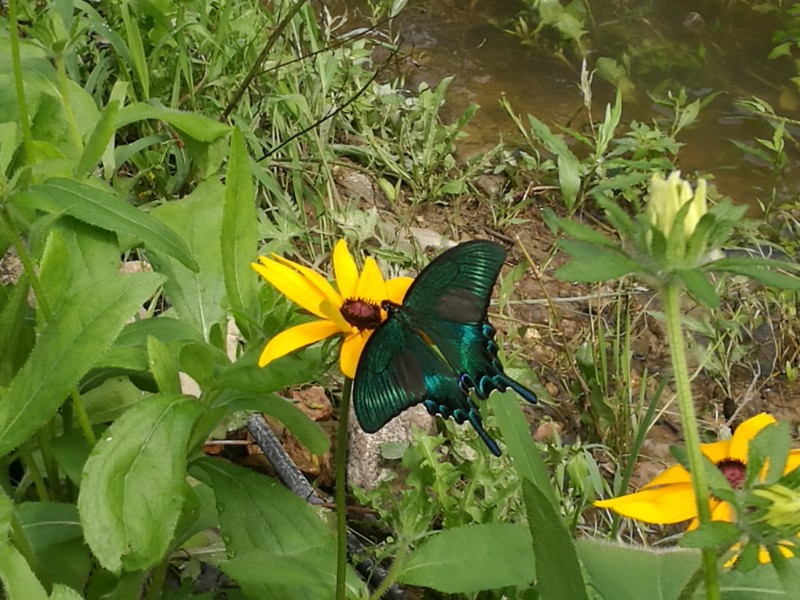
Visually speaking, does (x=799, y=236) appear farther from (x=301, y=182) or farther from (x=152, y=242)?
(x=152, y=242)

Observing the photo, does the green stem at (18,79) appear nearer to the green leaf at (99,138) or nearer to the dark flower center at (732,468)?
the green leaf at (99,138)

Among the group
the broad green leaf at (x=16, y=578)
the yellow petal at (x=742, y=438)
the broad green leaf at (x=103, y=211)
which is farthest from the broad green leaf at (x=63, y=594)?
the yellow petal at (x=742, y=438)

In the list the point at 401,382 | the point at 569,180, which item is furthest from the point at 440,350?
the point at 569,180

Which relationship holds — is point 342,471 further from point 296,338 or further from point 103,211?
point 103,211

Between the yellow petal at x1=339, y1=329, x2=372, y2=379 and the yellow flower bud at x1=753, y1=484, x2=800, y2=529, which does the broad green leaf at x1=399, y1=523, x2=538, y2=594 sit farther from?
the yellow flower bud at x1=753, y1=484, x2=800, y2=529

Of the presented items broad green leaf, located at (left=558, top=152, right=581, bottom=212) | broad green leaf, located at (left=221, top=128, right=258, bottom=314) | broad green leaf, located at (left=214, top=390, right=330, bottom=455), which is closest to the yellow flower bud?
broad green leaf, located at (left=214, top=390, right=330, bottom=455)

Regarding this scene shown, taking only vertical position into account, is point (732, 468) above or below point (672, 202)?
below
